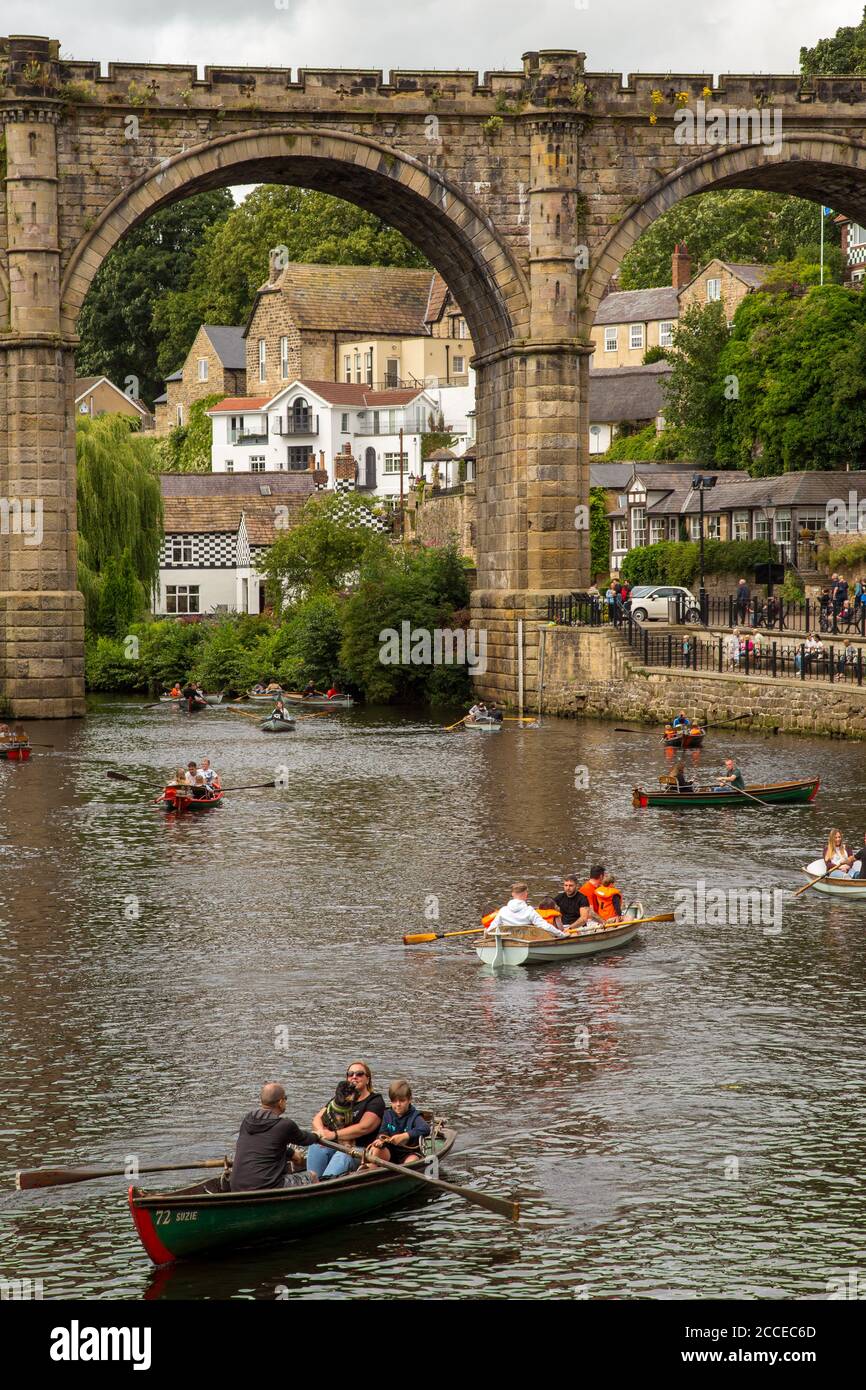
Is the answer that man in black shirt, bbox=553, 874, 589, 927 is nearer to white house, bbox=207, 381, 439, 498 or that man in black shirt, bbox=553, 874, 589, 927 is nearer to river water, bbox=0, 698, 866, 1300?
river water, bbox=0, 698, 866, 1300

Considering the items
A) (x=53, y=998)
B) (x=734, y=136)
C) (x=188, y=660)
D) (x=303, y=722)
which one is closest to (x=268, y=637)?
(x=188, y=660)

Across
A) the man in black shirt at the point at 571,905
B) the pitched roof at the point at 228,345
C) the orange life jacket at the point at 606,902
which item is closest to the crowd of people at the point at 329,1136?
the man in black shirt at the point at 571,905

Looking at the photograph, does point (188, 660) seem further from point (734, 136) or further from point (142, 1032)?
point (142, 1032)

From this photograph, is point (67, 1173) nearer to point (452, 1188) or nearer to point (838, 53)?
point (452, 1188)

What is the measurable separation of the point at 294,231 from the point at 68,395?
63257 mm

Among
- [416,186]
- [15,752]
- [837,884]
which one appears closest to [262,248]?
[416,186]

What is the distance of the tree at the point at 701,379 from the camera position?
247 feet

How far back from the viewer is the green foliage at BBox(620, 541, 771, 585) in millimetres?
66062

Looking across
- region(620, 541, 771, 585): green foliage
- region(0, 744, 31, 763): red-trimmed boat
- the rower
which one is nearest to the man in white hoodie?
the rower

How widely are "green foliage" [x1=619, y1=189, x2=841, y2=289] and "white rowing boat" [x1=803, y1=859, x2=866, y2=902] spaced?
233 ft

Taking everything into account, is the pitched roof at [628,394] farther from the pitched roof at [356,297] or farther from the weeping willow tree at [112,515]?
the weeping willow tree at [112,515]

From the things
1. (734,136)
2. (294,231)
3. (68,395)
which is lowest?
(68,395)
